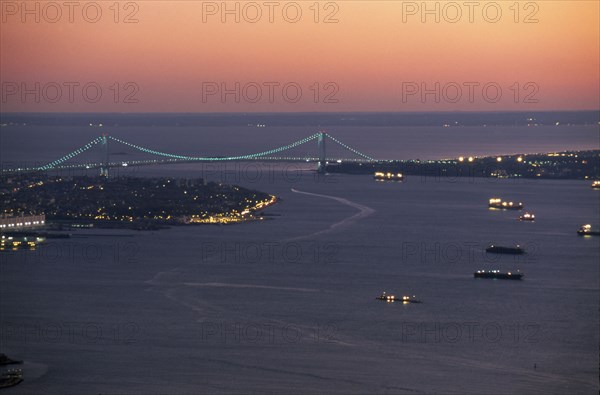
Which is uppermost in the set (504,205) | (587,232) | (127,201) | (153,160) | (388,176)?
(153,160)

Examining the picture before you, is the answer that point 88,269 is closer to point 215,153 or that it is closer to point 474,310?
point 474,310

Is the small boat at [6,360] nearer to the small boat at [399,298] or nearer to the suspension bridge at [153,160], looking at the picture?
the small boat at [399,298]

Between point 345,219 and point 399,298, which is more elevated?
point 345,219

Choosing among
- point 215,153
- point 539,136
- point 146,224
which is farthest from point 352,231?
point 539,136

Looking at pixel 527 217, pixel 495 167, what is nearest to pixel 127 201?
pixel 527 217

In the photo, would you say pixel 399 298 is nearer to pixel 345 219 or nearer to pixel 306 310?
pixel 306 310

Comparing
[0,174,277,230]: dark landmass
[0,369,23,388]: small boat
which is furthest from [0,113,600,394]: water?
[0,174,277,230]: dark landmass
